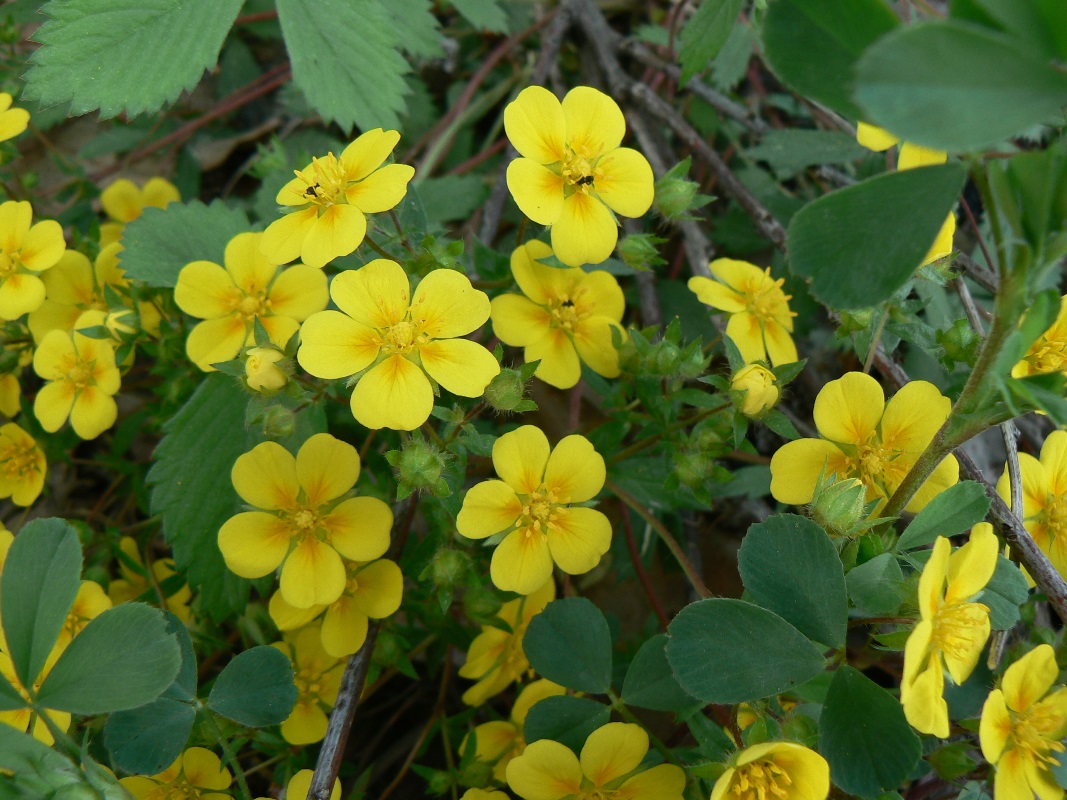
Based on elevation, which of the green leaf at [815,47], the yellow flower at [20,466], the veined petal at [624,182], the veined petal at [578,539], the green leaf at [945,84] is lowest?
the yellow flower at [20,466]

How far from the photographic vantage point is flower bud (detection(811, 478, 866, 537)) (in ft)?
4.64

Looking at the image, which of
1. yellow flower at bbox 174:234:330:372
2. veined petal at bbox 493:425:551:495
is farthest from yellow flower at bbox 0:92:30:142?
veined petal at bbox 493:425:551:495

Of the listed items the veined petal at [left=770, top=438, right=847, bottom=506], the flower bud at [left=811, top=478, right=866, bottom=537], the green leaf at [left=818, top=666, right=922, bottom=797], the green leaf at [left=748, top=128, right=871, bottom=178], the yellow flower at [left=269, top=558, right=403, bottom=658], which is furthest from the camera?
the green leaf at [left=748, top=128, right=871, bottom=178]

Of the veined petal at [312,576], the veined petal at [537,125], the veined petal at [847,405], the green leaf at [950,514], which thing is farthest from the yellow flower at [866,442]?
the veined petal at [312,576]

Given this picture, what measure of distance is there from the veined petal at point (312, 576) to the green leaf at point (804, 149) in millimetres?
1800

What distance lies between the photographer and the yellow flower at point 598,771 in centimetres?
156

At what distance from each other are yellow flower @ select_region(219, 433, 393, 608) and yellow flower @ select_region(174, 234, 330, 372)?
1.19 ft

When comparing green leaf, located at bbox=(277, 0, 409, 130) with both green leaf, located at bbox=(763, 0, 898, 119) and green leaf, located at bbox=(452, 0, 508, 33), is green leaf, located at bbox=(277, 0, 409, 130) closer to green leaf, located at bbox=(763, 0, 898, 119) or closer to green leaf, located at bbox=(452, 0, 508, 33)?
green leaf, located at bbox=(452, 0, 508, 33)

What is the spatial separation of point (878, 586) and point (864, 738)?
24 centimetres

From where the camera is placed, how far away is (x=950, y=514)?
4.67 ft

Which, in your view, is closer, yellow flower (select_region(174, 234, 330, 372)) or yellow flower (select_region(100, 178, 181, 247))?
yellow flower (select_region(174, 234, 330, 372))

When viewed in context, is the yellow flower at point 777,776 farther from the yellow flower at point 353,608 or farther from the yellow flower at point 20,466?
the yellow flower at point 20,466

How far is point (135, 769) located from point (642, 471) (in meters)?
1.26

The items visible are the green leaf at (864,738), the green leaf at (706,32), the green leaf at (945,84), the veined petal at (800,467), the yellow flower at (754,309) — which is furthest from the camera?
the green leaf at (706,32)
